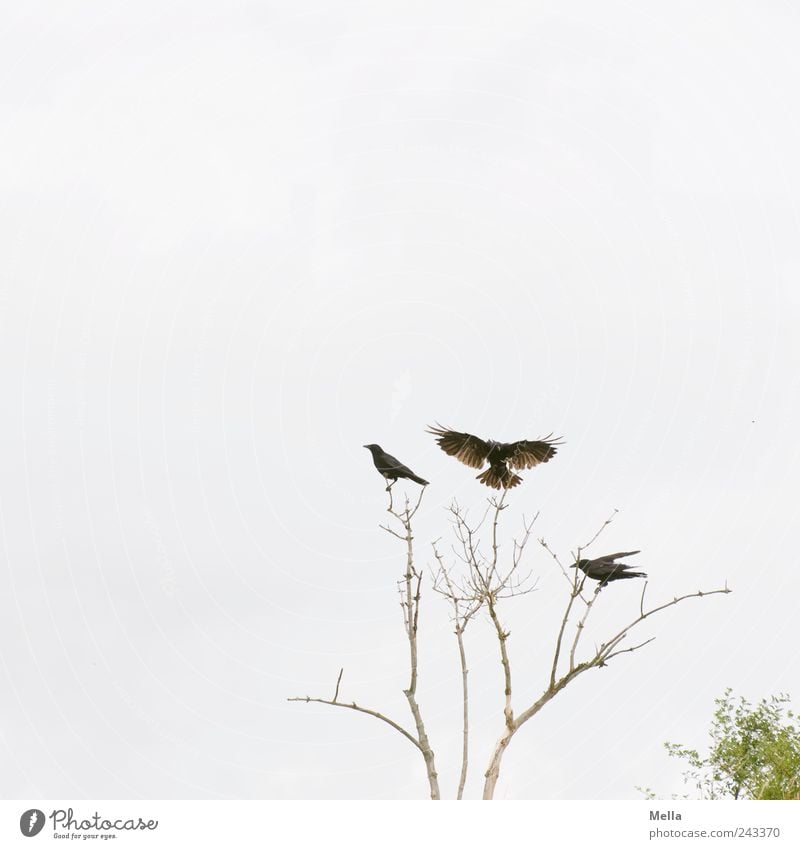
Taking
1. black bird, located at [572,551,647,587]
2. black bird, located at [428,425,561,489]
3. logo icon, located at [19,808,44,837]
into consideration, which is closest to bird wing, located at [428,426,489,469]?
black bird, located at [428,425,561,489]

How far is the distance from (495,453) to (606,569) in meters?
2.45

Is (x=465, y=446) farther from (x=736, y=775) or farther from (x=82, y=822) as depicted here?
(x=736, y=775)

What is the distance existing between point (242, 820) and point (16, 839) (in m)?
2.25

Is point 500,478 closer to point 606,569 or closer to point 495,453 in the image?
point 495,453

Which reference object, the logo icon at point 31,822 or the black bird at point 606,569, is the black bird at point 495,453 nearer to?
the black bird at point 606,569

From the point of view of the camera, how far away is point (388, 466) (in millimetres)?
14586

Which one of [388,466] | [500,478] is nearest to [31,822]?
[388,466]

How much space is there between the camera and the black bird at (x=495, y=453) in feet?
50.0

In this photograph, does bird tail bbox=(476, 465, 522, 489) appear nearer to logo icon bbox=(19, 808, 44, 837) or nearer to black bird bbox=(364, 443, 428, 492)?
Result: black bird bbox=(364, 443, 428, 492)

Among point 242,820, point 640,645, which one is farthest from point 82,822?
point 640,645

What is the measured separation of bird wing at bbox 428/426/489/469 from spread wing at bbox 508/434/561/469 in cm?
37

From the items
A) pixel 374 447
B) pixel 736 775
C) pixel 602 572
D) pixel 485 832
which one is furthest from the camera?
pixel 736 775

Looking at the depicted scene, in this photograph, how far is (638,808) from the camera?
38.5 feet

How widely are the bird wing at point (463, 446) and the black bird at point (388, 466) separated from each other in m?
0.98
